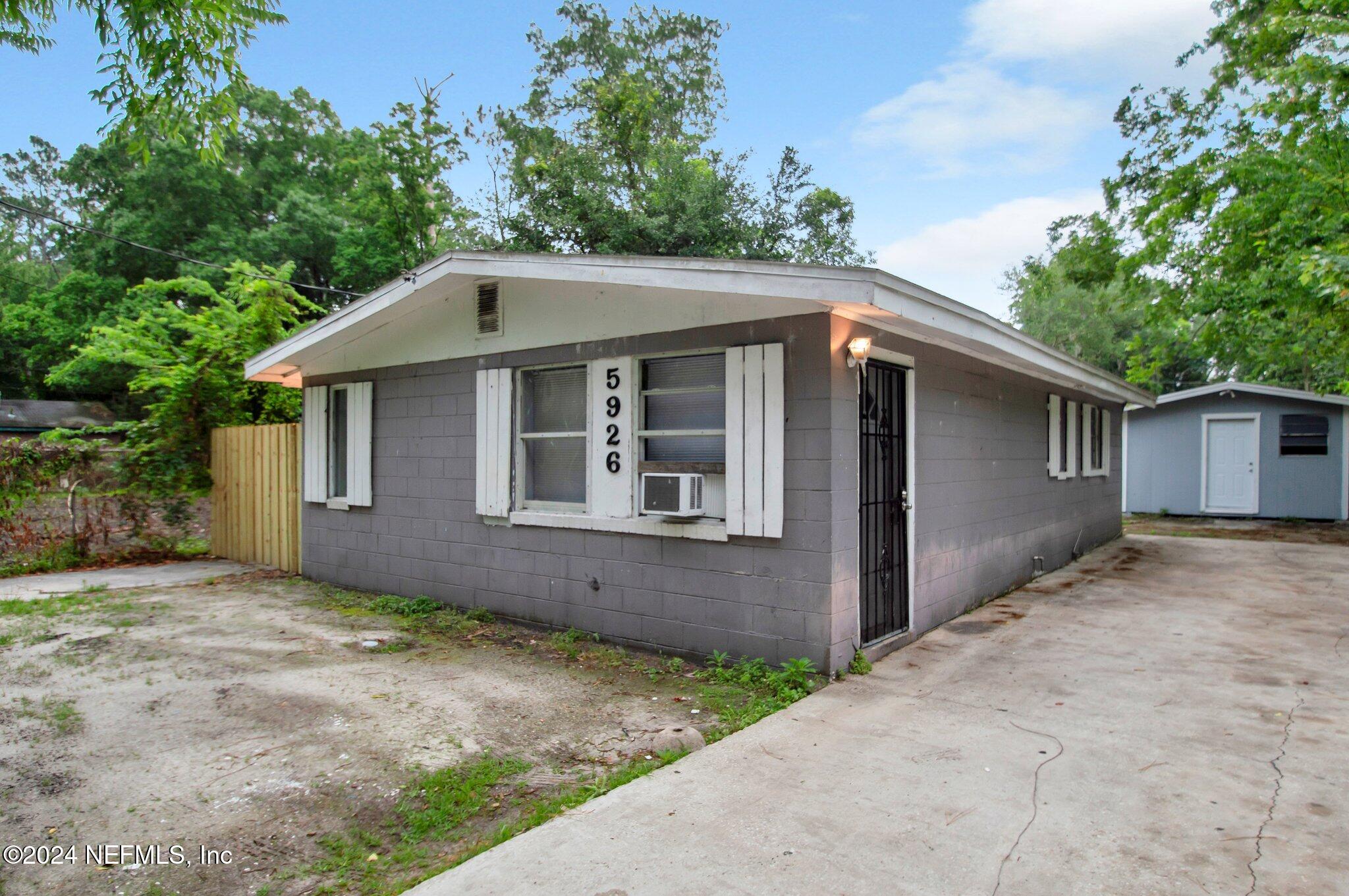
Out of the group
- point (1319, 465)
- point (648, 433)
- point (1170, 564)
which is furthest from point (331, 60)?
point (1319, 465)

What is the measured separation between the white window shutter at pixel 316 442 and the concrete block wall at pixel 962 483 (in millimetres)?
5579

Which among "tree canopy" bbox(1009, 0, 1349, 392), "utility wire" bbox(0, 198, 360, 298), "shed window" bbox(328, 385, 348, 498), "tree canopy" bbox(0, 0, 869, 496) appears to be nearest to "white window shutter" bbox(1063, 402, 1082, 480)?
"tree canopy" bbox(1009, 0, 1349, 392)

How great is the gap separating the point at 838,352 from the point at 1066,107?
12760mm

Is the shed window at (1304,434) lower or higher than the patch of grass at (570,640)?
higher

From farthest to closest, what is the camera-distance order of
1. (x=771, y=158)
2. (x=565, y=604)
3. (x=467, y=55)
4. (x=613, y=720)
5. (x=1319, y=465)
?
1. (x=771, y=158)
2. (x=467, y=55)
3. (x=1319, y=465)
4. (x=565, y=604)
5. (x=613, y=720)

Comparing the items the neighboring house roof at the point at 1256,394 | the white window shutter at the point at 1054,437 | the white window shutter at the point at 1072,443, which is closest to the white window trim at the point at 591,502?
the white window shutter at the point at 1054,437

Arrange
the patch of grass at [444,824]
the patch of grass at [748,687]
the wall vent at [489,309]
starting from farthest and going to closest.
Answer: the wall vent at [489,309]
the patch of grass at [748,687]
the patch of grass at [444,824]

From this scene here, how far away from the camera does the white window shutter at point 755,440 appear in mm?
4395

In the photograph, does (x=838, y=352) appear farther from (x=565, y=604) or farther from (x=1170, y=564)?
(x=1170, y=564)

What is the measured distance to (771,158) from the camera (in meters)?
18.2

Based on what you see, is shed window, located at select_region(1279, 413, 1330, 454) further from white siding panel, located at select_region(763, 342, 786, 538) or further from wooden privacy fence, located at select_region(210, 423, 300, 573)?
wooden privacy fence, located at select_region(210, 423, 300, 573)

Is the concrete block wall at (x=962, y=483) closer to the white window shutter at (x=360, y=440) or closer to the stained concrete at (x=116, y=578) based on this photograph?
the white window shutter at (x=360, y=440)

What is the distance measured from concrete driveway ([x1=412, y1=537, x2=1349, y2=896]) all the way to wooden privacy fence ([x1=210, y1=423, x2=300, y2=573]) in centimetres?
673

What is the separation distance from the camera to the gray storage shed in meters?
13.0
